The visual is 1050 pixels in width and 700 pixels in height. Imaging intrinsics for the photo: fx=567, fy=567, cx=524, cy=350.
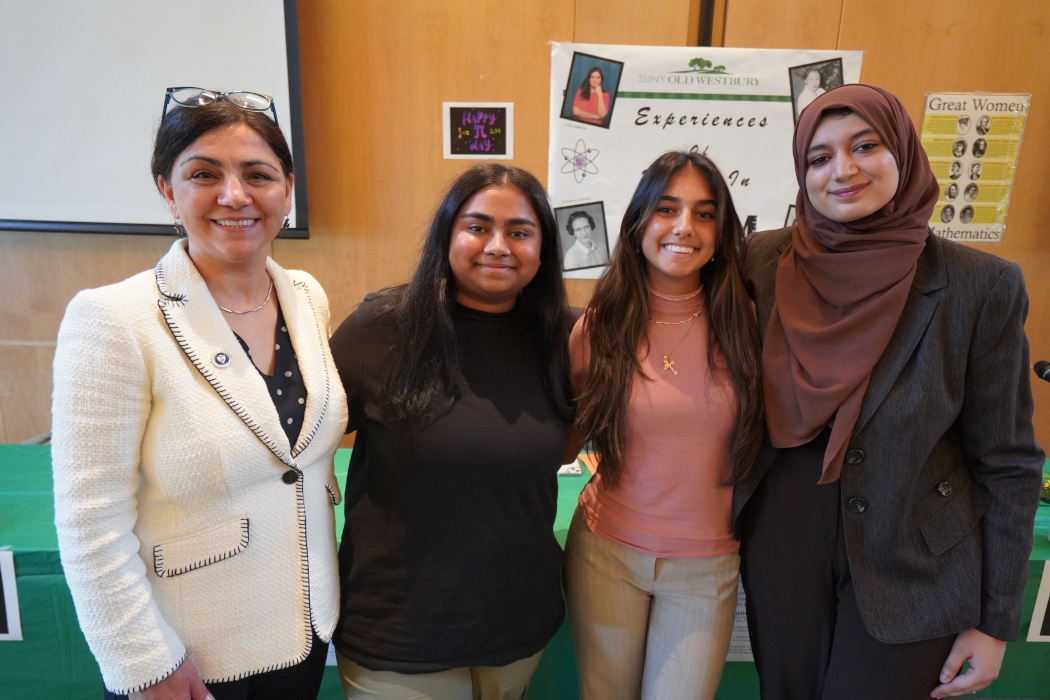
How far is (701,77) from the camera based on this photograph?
224cm

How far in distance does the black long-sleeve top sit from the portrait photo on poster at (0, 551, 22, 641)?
33.9 inches

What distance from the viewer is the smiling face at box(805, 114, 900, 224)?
1.04 metres

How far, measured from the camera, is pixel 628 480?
48.2 inches

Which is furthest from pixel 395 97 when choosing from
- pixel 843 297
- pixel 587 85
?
pixel 843 297

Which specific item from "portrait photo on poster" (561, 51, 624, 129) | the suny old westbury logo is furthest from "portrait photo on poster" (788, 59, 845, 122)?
"portrait photo on poster" (561, 51, 624, 129)

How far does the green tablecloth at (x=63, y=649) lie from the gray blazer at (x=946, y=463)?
1.70 feet

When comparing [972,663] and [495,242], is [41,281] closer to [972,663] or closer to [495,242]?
[495,242]

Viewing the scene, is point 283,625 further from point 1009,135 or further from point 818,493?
point 1009,135

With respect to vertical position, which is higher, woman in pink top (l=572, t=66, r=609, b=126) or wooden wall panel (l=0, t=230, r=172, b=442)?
woman in pink top (l=572, t=66, r=609, b=126)

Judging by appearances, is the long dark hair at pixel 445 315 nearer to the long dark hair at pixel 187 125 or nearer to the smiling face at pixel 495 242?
the smiling face at pixel 495 242

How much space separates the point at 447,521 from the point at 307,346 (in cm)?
42

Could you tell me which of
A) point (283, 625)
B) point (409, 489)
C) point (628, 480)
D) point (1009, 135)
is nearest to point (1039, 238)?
point (1009, 135)

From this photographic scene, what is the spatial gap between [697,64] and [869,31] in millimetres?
697

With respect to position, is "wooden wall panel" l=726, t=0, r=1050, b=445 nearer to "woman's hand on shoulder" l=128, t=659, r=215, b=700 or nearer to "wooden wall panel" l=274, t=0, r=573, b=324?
"wooden wall panel" l=274, t=0, r=573, b=324
